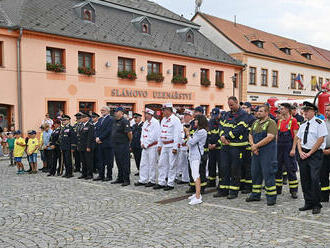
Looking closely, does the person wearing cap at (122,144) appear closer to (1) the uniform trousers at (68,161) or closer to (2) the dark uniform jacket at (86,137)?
(2) the dark uniform jacket at (86,137)

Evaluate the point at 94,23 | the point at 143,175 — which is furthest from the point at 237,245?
the point at 94,23

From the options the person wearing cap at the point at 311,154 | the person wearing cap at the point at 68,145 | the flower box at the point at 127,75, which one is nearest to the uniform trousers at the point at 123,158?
the person wearing cap at the point at 68,145

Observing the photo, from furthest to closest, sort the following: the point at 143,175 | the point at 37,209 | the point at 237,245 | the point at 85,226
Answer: the point at 143,175 < the point at 37,209 < the point at 85,226 < the point at 237,245

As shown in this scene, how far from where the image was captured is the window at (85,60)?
906 inches

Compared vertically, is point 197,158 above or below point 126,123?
below

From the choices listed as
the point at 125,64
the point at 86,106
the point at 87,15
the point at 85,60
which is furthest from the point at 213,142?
the point at 87,15

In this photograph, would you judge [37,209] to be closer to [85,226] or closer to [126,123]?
[85,226]

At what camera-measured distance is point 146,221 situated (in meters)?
6.21

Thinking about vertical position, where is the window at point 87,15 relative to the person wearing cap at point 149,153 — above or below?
above

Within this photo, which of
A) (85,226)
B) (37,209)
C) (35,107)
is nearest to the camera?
(85,226)

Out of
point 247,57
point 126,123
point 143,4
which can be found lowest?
point 126,123

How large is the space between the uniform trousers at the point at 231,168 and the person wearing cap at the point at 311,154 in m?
1.37

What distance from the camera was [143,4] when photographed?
31156mm

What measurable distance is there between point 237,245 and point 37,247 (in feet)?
8.79
